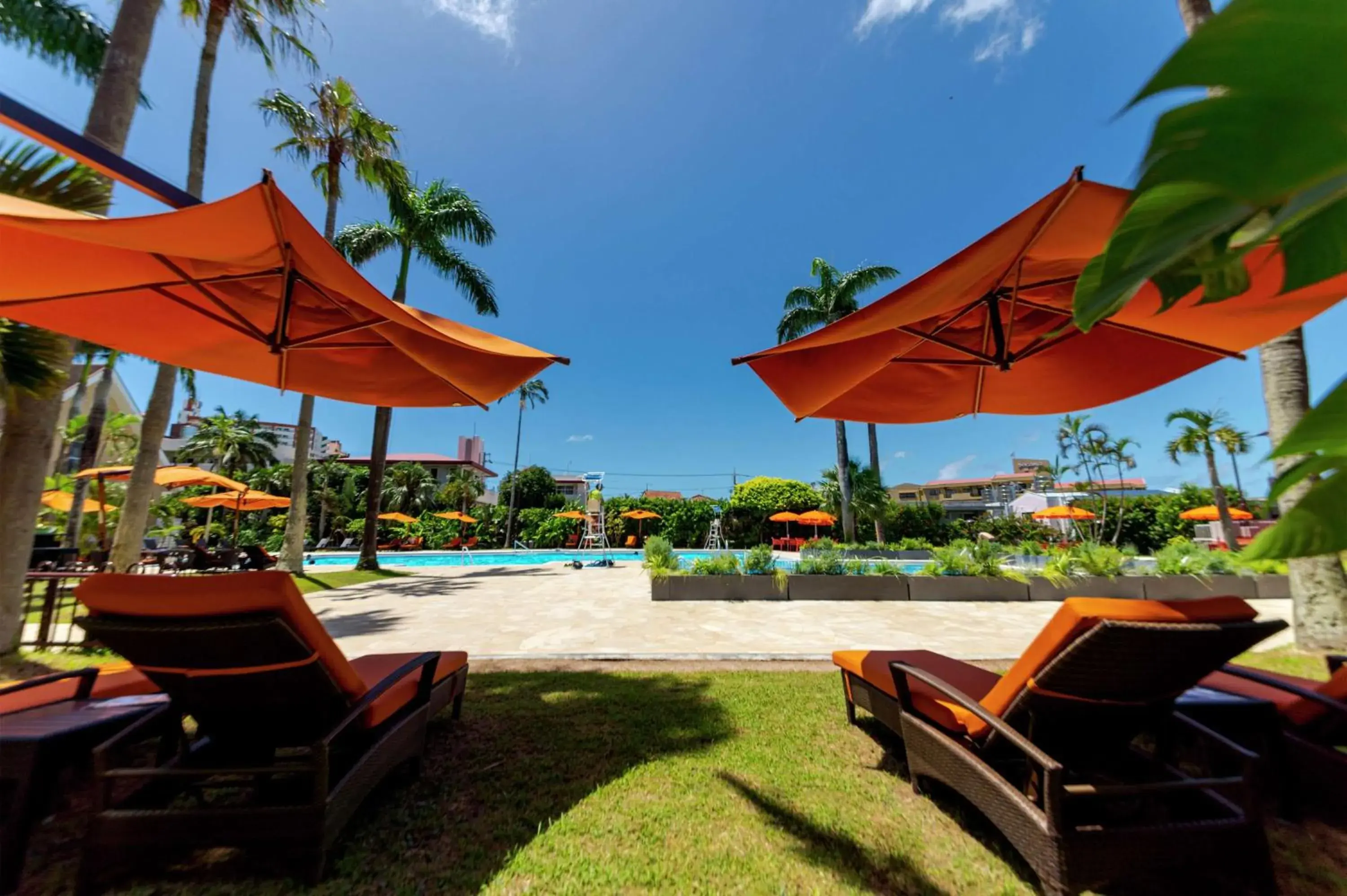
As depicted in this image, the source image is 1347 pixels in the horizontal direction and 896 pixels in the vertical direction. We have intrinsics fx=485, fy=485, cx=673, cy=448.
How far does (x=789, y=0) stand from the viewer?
811 cm

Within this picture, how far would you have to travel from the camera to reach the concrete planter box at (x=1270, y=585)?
8.68m

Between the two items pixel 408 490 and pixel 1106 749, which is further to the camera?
pixel 408 490

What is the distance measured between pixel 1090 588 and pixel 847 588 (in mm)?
4095

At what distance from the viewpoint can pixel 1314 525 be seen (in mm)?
604

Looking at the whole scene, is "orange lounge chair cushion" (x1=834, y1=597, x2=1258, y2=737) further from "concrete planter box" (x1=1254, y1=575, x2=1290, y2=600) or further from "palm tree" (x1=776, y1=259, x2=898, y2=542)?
"palm tree" (x1=776, y1=259, x2=898, y2=542)

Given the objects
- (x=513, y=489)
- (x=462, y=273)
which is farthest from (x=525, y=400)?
(x=462, y=273)

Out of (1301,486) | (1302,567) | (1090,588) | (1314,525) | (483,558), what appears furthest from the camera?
(483,558)

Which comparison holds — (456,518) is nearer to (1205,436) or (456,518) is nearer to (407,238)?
(407,238)

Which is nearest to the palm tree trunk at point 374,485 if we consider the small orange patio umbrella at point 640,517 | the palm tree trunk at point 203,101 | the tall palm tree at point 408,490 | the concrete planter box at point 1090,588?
the palm tree trunk at point 203,101

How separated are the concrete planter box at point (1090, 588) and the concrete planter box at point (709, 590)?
14.3 feet

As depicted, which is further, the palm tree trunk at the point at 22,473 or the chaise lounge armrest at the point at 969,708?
the palm tree trunk at the point at 22,473

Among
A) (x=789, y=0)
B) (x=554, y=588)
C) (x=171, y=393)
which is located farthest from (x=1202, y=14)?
(x=171, y=393)

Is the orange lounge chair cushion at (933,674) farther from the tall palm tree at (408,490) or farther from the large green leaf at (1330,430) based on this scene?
the tall palm tree at (408,490)

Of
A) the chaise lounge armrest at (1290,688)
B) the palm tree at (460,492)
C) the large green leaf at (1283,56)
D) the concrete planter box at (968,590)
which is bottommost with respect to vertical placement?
the concrete planter box at (968,590)
